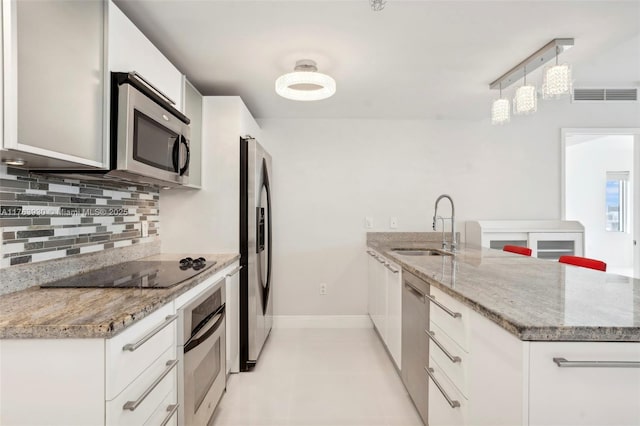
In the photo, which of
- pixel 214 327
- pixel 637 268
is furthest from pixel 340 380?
pixel 637 268

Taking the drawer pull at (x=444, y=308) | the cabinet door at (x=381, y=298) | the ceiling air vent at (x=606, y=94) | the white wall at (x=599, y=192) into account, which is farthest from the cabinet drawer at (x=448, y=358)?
the white wall at (x=599, y=192)

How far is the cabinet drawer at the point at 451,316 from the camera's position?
49.3 inches

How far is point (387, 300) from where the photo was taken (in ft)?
8.46

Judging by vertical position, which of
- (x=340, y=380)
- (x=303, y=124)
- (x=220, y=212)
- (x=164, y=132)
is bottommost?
(x=340, y=380)

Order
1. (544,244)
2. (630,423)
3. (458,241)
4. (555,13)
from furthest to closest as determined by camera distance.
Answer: (458,241), (544,244), (555,13), (630,423)

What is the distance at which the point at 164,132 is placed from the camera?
1.79m

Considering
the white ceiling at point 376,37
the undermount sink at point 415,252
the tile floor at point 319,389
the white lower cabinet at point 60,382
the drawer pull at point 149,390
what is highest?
the white ceiling at point 376,37

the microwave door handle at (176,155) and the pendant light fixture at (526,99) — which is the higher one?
the pendant light fixture at (526,99)

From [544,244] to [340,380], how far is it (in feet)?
7.80

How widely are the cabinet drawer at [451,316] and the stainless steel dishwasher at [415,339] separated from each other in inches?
4.4

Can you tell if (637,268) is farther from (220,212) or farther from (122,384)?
(122,384)

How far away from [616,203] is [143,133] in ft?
27.9

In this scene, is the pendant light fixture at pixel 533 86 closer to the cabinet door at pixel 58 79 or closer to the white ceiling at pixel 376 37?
the white ceiling at pixel 376 37

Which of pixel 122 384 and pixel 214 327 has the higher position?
pixel 122 384
